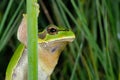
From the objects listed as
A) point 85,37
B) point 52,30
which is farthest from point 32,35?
point 85,37

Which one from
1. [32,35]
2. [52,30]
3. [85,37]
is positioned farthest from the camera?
[85,37]

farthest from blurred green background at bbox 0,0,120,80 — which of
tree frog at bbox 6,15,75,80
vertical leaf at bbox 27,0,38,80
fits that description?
vertical leaf at bbox 27,0,38,80

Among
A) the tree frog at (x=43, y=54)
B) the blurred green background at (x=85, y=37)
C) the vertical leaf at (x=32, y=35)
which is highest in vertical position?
the vertical leaf at (x=32, y=35)

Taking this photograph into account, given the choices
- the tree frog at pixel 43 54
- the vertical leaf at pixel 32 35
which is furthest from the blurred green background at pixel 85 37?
the vertical leaf at pixel 32 35

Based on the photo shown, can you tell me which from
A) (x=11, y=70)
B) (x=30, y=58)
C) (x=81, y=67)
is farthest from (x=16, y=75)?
(x=81, y=67)

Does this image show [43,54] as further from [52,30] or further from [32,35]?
[32,35]

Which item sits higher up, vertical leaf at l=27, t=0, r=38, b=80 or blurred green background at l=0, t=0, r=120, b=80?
vertical leaf at l=27, t=0, r=38, b=80

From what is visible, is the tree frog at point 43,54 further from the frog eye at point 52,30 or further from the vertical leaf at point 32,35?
the vertical leaf at point 32,35

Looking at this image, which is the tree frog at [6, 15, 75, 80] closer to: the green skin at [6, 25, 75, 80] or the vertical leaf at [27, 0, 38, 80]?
the green skin at [6, 25, 75, 80]

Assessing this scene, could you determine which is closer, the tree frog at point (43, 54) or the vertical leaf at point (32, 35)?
the vertical leaf at point (32, 35)
